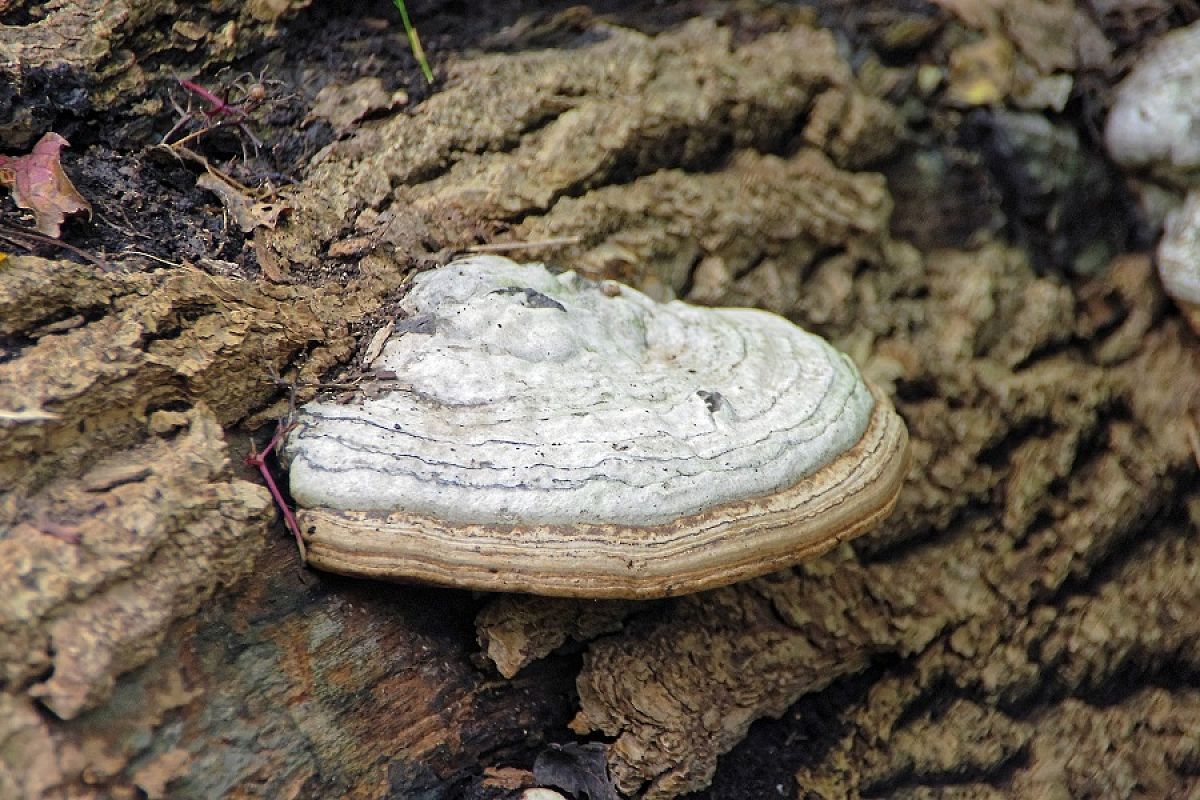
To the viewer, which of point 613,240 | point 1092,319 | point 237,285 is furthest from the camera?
point 1092,319

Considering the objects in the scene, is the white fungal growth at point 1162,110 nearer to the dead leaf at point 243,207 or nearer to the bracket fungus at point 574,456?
the bracket fungus at point 574,456

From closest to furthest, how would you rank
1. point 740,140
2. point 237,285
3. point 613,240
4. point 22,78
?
point 237,285 < point 22,78 < point 613,240 < point 740,140

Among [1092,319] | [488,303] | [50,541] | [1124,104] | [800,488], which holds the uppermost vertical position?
[50,541]

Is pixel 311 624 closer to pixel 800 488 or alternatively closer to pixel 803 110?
pixel 800 488

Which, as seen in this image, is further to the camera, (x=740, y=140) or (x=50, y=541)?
(x=740, y=140)

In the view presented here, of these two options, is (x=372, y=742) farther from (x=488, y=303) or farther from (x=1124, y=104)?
(x=1124, y=104)

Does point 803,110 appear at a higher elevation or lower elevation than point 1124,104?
higher

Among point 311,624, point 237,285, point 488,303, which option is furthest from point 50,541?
point 488,303

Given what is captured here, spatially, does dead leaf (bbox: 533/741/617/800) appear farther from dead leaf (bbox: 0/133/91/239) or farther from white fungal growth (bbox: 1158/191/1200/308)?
white fungal growth (bbox: 1158/191/1200/308)

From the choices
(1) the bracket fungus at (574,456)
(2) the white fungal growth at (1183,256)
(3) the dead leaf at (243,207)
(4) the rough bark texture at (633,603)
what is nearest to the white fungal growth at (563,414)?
(1) the bracket fungus at (574,456)
